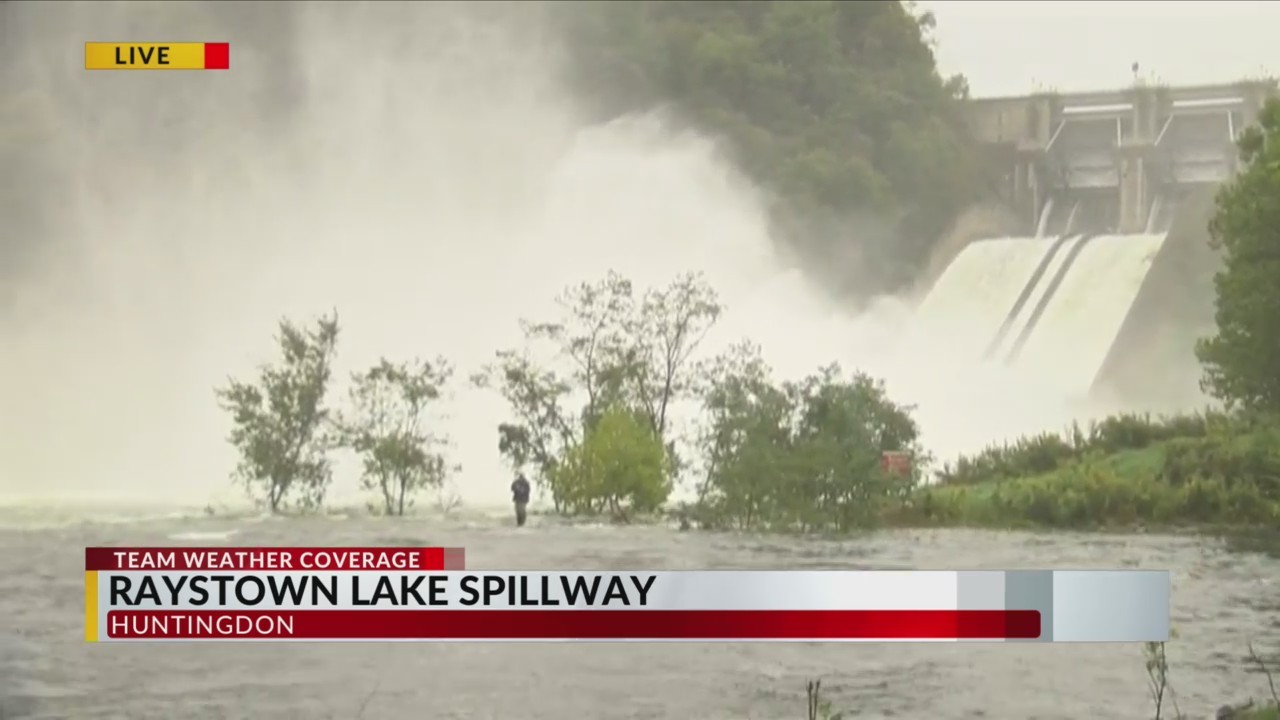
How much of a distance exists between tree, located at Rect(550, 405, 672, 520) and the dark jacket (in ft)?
0.27

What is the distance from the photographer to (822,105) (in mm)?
3076

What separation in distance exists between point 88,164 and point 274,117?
1.53ft

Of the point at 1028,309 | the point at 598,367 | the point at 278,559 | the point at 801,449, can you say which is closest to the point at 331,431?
the point at 278,559

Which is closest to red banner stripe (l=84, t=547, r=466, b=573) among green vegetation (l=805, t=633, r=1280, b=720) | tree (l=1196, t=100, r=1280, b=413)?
green vegetation (l=805, t=633, r=1280, b=720)

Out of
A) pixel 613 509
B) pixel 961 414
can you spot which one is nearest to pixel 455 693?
pixel 613 509

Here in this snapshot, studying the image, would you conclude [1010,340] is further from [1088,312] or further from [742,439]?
[742,439]

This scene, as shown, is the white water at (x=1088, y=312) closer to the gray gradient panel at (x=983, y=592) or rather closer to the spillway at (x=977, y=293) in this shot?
the spillway at (x=977, y=293)

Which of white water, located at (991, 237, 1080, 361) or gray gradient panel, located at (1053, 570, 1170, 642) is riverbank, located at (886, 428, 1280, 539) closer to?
gray gradient panel, located at (1053, 570, 1170, 642)

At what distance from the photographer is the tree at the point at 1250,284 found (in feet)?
9.44

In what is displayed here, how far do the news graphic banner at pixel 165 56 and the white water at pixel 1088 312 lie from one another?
1.95m

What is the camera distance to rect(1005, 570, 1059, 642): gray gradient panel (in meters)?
2.86

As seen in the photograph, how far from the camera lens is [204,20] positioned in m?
3.18

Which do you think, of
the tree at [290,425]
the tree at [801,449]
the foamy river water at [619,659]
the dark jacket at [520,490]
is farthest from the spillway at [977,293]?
the tree at [290,425]

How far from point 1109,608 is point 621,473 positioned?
107 cm
